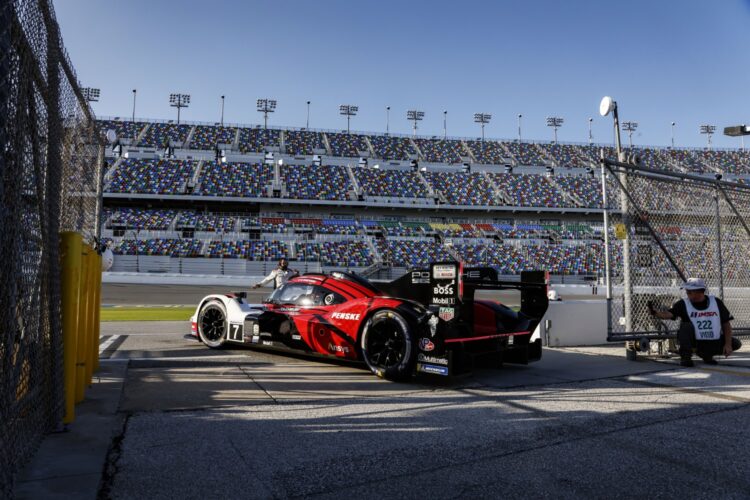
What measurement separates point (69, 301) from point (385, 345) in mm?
3038

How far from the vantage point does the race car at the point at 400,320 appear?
17.5ft

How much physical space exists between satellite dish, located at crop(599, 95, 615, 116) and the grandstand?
1179 inches

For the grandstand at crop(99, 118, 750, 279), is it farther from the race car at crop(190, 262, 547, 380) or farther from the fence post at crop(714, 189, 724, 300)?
the fence post at crop(714, 189, 724, 300)

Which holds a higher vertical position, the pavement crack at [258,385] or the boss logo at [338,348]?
the boss logo at [338,348]

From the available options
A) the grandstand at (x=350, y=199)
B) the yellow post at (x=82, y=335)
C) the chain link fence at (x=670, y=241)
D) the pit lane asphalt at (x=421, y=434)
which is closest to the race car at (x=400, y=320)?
the pit lane asphalt at (x=421, y=434)

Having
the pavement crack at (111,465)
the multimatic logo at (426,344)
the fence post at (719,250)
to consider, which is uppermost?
the fence post at (719,250)

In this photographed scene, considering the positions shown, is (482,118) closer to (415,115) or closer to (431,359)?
(415,115)

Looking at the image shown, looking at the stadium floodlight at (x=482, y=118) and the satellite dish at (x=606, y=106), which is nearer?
the satellite dish at (x=606, y=106)

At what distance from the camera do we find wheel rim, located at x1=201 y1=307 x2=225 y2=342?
25.7ft

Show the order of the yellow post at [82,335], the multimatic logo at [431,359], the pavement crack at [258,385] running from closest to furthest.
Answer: the yellow post at [82,335] → the pavement crack at [258,385] → the multimatic logo at [431,359]

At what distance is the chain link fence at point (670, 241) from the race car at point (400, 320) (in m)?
1.62

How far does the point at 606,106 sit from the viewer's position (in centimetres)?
830

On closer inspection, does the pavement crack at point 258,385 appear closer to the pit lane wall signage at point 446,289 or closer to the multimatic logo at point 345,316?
the multimatic logo at point 345,316

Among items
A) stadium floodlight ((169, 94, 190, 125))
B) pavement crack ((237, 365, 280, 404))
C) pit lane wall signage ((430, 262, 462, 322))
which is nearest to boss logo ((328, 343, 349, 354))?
pavement crack ((237, 365, 280, 404))
